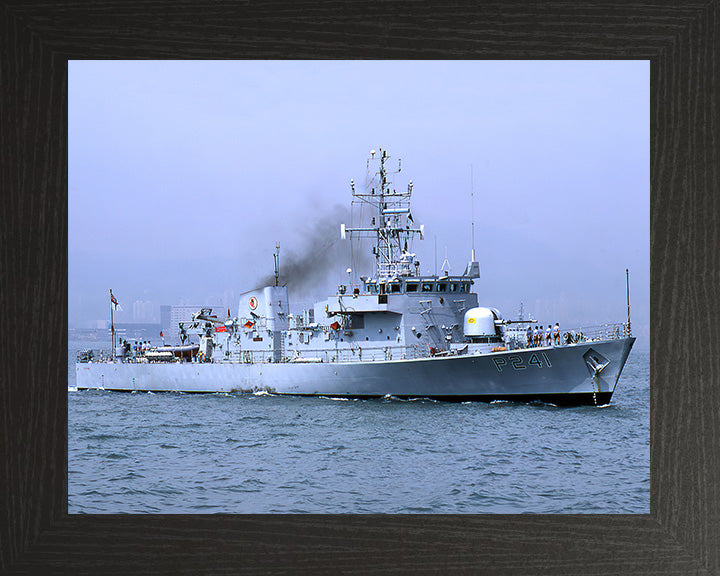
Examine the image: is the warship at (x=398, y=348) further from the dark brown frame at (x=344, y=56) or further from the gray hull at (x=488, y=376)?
the dark brown frame at (x=344, y=56)

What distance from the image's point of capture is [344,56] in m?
2.47

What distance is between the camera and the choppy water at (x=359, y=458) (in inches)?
310

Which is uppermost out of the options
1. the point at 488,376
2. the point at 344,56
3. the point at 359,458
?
the point at 344,56

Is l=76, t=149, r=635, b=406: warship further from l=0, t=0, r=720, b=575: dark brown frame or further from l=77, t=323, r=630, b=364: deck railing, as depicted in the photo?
l=0, t=0, r=720, b=575: dark brown frame

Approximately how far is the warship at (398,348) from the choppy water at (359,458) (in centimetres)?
34

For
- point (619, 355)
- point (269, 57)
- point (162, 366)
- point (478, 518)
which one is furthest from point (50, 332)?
point (162, 366)

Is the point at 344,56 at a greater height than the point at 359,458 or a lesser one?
greater

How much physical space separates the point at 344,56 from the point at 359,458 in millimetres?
8454

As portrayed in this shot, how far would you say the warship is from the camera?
13820 millimetres

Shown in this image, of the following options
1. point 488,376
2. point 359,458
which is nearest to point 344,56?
point 359,458

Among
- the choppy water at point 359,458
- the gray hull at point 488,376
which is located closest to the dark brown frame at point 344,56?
the choppy water at point 359,458

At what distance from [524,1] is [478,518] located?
1439 millimetres

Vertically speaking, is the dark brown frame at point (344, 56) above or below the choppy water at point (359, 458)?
above

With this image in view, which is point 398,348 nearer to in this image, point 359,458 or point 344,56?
point 359,458
